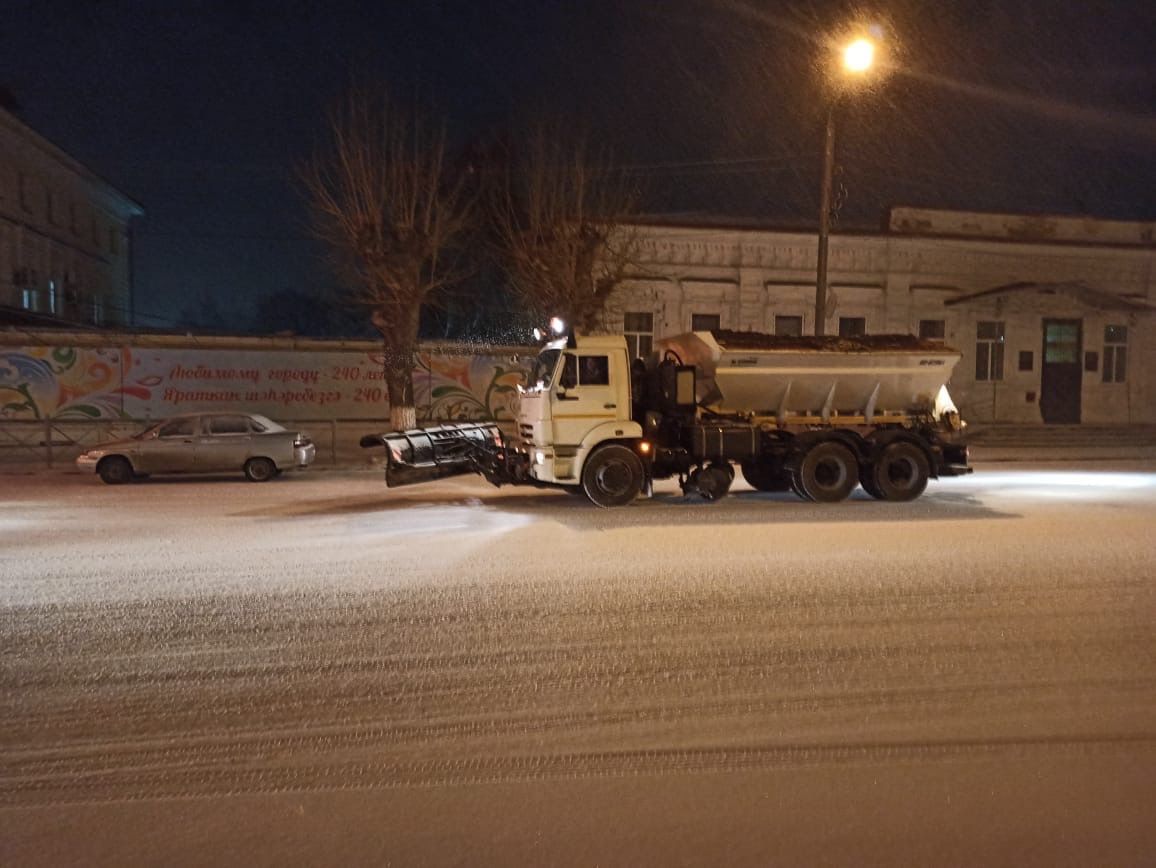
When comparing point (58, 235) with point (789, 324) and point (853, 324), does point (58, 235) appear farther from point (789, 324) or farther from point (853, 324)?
point (853, 324)

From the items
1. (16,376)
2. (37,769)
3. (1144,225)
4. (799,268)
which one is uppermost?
(1144,225)

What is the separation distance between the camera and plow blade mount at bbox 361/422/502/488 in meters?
14.2

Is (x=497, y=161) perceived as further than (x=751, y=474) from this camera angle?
Yes

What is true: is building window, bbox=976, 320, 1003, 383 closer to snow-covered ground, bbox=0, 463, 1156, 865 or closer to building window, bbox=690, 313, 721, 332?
building window, bbox=690, 313, 721, 332

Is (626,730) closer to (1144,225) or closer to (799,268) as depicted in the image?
(799,268)

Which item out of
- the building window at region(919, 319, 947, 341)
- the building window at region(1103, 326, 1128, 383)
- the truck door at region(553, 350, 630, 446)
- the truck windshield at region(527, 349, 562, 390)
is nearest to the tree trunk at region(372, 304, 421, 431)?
the truck windshield at region(527, 349, 562, 390)

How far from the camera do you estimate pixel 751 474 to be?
15.7 metres

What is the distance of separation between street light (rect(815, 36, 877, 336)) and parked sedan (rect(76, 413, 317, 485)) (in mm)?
10997

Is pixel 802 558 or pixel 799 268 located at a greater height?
pixel 799 268

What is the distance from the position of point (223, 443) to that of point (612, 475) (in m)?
8.29

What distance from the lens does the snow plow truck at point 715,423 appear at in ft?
44.9

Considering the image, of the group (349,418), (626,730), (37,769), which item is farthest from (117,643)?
(349,418)

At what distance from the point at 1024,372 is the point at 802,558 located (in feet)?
83.2

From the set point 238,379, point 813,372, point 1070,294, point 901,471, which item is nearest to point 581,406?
point 813,372
